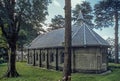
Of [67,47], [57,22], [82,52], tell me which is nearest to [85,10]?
[57,22]

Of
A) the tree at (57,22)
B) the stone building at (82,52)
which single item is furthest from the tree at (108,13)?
the tree at (57,22)

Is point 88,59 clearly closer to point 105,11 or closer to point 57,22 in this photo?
point 105,11

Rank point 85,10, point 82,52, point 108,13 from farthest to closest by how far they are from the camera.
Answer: point 85,10
point 108,13
point 82,52

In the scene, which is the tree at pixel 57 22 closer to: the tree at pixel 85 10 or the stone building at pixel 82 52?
the tree at pixel 85 10

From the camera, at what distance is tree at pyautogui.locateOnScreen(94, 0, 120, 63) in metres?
45.0

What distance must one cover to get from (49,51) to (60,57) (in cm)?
353

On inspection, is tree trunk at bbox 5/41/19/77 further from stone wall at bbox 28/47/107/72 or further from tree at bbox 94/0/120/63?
tree at bbox 94/0/120/63

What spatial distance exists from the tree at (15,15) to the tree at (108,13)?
22.6 metres

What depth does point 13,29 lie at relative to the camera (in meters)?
25.3

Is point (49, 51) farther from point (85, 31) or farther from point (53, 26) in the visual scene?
point (53, 26)

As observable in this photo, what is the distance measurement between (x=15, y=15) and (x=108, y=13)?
87.7ft

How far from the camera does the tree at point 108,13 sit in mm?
45031

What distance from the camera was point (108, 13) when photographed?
46.6 meters

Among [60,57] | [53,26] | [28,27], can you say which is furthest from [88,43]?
[53,26]
